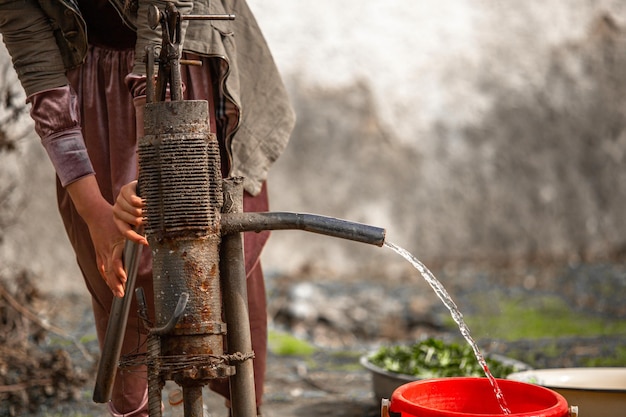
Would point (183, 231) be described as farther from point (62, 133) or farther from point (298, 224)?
point (62, 133)

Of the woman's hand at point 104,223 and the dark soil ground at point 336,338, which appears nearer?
the woman's hand at point 104,223

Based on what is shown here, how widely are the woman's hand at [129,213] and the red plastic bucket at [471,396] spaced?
60 centimetres

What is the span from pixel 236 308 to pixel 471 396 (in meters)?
0.57

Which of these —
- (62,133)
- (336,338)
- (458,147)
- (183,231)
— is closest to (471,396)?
(183,231)

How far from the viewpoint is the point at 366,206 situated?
621 cm

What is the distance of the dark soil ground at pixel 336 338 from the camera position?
3258 millimetres

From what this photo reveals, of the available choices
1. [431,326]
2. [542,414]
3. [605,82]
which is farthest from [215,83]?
[605,82]

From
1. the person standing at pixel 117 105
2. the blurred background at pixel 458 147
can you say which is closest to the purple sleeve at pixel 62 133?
the person standing at pixel 117 105

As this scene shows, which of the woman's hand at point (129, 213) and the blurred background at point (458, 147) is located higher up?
the blurred background at point (458, 147)

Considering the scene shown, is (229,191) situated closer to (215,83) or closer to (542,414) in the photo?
(215,83)

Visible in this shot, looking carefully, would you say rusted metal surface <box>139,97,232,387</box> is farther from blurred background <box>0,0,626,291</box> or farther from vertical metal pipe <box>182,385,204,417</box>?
blurred background <box>0,0,626,291</box>

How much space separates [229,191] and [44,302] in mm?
3193

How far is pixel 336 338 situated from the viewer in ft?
16.7

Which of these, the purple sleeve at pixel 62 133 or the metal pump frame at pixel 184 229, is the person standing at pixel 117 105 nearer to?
the purple sleeve at pixel 62 133
